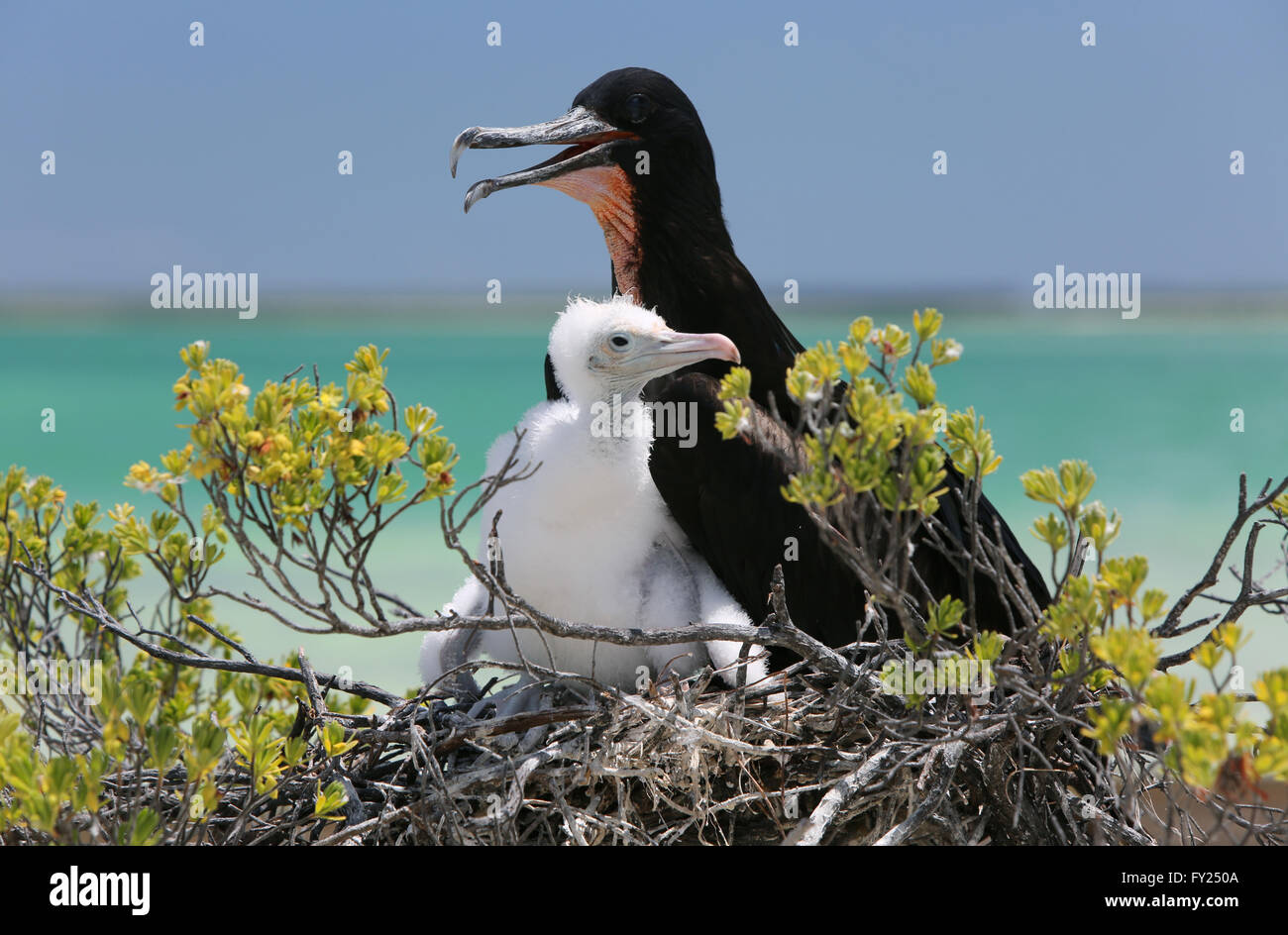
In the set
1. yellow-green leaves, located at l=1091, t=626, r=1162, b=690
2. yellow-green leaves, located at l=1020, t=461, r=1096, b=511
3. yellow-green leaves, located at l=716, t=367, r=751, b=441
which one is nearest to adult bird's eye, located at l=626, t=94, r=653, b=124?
yellow-green leaves, located at l=716, t=367, r=751, b=441

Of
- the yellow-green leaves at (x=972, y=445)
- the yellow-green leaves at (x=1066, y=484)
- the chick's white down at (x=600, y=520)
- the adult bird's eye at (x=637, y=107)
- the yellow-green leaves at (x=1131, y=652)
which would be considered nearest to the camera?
the yellow-green leaves at (x=1131, y=652)

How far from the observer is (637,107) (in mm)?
2426

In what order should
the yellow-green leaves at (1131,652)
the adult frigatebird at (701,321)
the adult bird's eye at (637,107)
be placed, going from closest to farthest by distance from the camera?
1. the yellow-green leaves at (1131,652)
2. the adult frigatebird at (701,321)
3. the adult bird's eye at (637,107)

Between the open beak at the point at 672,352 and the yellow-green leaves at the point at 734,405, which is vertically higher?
the open beak at the point at 672,352

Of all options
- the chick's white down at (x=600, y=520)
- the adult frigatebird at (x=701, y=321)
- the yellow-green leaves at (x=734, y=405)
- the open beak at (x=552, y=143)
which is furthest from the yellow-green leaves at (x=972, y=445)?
the open beak at (x=552, y=143)

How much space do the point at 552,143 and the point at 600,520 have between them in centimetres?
83

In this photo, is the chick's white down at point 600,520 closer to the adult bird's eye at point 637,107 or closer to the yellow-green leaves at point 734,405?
the adult bird's eye at point 637,107

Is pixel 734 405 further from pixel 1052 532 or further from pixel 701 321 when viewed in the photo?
pixel 701 321

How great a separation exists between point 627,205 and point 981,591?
1.13 metres

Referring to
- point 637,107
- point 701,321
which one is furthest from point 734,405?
point 637,107

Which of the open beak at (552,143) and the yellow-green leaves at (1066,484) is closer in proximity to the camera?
the yellow-green leaves at (1066,484)

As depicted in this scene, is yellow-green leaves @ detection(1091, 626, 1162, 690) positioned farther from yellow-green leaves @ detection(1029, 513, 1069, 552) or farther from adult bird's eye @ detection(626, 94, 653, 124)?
adult bird's eye @ detection(626, 94, 653, 124)

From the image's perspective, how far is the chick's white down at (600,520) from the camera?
6.73ft
